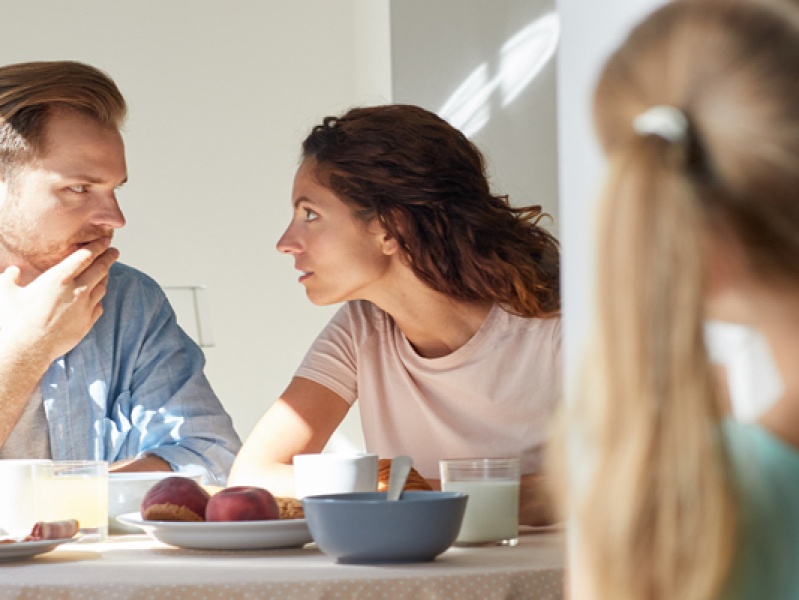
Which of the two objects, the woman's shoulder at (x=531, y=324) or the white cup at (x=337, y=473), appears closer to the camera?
the white cup at (x=337, y=473)

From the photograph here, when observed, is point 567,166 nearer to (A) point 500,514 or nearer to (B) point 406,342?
(A) point 500,514

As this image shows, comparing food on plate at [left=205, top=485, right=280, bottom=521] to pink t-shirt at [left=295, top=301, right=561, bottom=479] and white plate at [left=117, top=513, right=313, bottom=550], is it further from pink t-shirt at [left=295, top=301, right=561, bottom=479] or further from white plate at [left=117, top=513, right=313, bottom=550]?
pink t-shirt at [left=295, top=301, right=561, bottom=479]

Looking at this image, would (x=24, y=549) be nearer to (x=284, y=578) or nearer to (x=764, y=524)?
(x=284, y=578)

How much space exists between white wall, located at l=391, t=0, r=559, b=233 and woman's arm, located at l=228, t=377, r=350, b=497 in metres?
1.37

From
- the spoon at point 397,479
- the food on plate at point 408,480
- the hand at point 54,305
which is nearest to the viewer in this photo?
the spoon at point 397,479

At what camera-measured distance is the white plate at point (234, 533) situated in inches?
51.2

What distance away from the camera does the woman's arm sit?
1.94 m

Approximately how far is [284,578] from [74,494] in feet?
1.51

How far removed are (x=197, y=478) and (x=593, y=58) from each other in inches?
38.8

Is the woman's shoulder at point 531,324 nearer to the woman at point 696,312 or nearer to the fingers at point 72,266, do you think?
the fingers at point 72,266

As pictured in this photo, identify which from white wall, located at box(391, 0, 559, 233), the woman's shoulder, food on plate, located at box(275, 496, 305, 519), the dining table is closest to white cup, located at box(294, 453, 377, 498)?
food on plate, located at box(275, 496, 305, 519)

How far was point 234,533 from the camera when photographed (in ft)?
4.26

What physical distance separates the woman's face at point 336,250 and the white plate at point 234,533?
0.92m

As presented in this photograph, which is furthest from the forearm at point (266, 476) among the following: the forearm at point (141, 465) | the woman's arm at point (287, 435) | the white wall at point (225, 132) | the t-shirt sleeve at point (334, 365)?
the white wall at point (225, 132)
